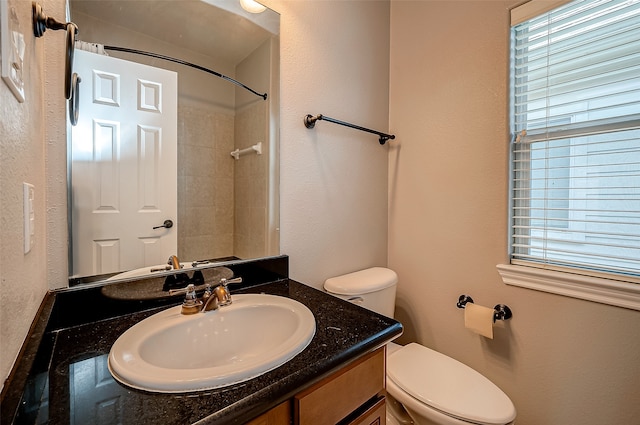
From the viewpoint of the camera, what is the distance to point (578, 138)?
1127 mm

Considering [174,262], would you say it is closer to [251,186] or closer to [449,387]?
[251,186]

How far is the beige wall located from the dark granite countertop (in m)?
0.82

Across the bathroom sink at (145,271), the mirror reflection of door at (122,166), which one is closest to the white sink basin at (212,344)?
the bathroom sink at (145,271)

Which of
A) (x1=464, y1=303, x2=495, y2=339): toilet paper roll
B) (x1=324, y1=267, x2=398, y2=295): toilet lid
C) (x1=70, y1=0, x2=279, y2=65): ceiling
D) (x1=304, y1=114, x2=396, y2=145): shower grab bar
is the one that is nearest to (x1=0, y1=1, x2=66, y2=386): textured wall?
(x1=70, y1=0, x2=279, y2=65): ceiling

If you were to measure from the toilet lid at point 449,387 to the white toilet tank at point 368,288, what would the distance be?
0.23 metres

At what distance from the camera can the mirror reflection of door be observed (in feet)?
2.69

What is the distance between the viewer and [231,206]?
3.64 feet

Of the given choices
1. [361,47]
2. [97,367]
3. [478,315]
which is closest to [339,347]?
[97,367]

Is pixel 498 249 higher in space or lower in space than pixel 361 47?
lower


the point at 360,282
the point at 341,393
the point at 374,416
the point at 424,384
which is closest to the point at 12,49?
the point at 341,393

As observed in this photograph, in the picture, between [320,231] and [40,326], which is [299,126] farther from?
[40,326]

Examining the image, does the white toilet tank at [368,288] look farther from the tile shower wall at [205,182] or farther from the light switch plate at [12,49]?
the light switch plate at [12,49]

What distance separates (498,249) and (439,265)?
1.00ft

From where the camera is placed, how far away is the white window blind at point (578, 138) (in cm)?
102
